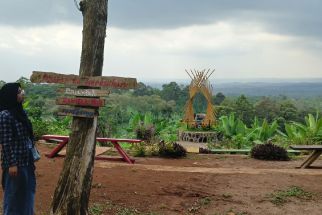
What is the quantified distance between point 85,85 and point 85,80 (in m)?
0.06

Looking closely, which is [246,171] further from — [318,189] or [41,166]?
[41,166]

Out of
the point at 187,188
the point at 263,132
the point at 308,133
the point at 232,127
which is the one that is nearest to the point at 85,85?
the point at 187,188

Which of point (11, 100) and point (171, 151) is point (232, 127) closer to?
point (171, 151)

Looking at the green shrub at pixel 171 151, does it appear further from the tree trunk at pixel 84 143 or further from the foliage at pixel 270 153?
the tree trunk at pixel 84 143

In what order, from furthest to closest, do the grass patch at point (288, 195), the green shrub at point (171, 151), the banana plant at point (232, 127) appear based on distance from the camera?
the banana plant at point (232, 127), the green shrub at point (171, 151), the grass patch at point (288, 195)

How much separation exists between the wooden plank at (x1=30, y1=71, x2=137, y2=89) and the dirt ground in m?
1.69

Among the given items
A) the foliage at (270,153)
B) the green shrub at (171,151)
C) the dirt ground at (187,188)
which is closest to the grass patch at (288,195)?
the dirt ground at (187,188)

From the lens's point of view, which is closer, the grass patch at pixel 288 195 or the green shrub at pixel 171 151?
the grass patch at pixel 288 195

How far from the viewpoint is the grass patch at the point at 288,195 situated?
7.25 meters

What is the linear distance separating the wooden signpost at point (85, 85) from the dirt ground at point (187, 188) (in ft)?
4.67

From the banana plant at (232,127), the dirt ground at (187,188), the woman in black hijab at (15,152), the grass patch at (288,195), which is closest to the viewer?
the woman in black hijab at (15,152)

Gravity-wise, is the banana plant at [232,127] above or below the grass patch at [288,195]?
above

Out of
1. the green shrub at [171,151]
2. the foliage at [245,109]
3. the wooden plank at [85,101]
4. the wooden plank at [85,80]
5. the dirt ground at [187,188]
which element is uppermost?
the wooden plank at [85,80]

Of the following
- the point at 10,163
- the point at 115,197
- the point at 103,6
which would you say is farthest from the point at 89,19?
the point at 115,197
